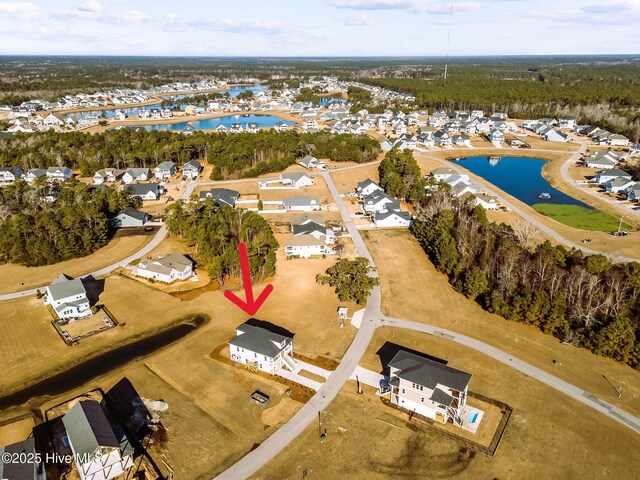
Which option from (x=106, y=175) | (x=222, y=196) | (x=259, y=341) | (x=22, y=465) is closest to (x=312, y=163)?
(x=222, y=196)

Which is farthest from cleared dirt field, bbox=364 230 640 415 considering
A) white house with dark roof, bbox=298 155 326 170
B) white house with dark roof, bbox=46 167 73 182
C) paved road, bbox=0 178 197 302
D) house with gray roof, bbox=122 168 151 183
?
white house with dark roof, bbox=46 167 73 182

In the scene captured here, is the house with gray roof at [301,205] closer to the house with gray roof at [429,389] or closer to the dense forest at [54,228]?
the dense forest at [54,228]

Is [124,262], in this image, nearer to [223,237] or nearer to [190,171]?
[223,237]

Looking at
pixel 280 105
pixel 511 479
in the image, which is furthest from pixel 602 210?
pixel 280 105

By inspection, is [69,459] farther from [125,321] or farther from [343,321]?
[343,321]

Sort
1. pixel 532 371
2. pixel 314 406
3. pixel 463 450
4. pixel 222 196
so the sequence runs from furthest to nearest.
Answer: pixel 222 196, pixel 532 371, pixel 314 406, pixel 463 450

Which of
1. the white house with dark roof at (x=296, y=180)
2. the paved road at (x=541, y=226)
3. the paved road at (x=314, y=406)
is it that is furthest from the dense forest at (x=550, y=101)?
the paved road at (x=314, y=406)
